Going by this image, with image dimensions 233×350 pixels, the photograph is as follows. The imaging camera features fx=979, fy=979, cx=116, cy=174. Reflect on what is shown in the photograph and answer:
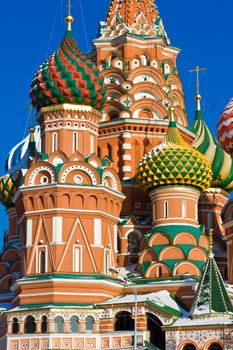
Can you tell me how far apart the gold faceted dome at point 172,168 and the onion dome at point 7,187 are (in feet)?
20.5

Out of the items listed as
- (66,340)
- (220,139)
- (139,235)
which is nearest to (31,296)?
(66,340)

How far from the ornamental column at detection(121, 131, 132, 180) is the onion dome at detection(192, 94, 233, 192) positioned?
136 inches

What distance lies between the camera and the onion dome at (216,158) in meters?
37.8

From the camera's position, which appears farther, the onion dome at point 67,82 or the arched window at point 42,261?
the onion dome at point 67,82

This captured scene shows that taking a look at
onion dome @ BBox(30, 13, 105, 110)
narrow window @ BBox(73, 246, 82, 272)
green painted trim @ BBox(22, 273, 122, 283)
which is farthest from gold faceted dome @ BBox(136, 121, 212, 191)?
green painted trim @ BBox(22, 273, 122, 283)

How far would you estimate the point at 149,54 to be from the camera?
3759cm

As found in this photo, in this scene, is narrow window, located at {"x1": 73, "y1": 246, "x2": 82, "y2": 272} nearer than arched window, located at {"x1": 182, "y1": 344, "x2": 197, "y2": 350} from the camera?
No

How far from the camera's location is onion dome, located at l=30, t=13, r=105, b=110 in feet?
108

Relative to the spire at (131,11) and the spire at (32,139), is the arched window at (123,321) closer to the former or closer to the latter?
the spire at (32,139)

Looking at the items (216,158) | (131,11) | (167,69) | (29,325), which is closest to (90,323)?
(29,325)

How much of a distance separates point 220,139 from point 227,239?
14.3ft

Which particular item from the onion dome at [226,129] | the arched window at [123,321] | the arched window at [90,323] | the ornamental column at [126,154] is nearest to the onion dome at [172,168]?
the ornamental column at [126,154]

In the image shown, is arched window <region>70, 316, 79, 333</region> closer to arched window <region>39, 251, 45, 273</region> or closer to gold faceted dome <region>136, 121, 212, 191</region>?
arched window <region>39, 251, 45, 273</region>

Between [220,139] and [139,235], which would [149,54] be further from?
[139,235]
